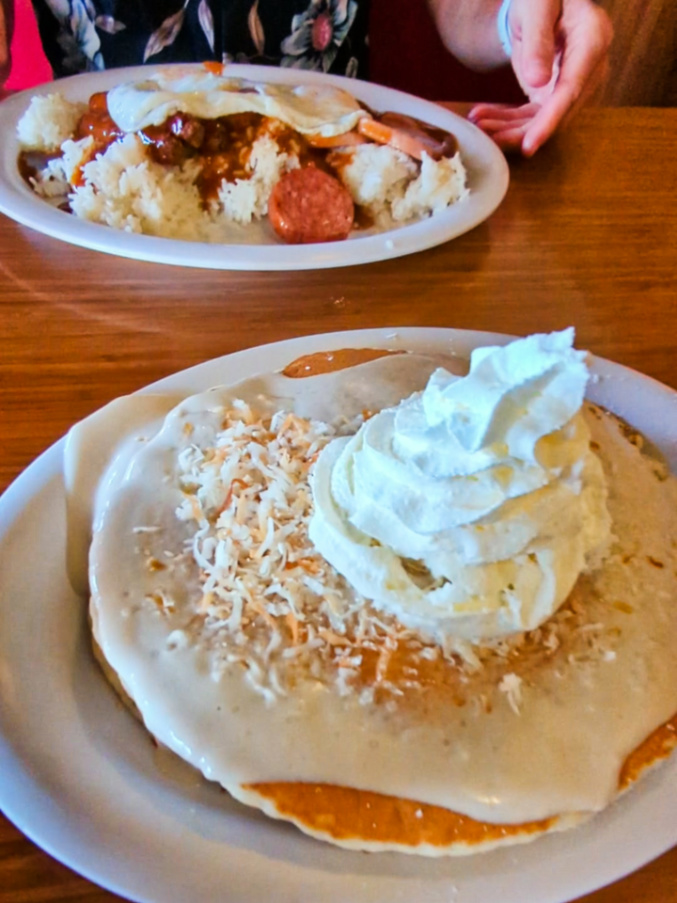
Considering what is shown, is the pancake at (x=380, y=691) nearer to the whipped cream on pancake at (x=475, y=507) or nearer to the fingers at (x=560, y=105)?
the whipped cream on pancake at (x=475, y=507)

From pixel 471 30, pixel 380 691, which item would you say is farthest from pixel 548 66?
pixel 380 691

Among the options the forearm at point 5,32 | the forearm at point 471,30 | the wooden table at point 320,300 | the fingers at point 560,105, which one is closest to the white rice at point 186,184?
the wooden table at point 320,300

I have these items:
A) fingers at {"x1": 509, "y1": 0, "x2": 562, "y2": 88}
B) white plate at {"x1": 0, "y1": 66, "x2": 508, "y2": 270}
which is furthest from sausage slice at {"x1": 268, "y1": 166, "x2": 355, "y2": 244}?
fingers at {"x1": 509, "y1": 0, "x2": 562, "y2": 88}

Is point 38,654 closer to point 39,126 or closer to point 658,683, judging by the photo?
point 658,683

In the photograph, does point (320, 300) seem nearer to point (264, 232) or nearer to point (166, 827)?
point (264, 232)

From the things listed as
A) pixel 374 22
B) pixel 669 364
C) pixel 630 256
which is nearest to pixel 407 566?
pixel 669 364
